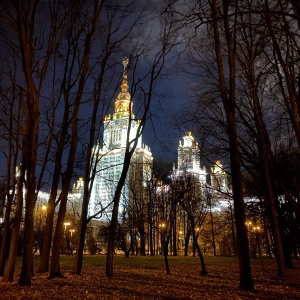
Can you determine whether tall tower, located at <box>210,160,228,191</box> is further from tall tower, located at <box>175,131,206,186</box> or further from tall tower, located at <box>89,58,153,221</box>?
tall tower, located at <box>89,58,153,221</box>

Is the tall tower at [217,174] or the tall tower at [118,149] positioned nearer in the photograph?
the tall tower at [217,174]

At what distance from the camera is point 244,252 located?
8836mm

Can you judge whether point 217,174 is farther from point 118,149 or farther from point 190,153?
point 118,149

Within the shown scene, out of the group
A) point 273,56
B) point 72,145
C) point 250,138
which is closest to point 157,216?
point 250,138

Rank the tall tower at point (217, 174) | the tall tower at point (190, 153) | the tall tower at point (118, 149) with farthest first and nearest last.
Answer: the tall tower at point (118, 149), the tall tower at point (190, 153), the tall tower at point (217, 174)

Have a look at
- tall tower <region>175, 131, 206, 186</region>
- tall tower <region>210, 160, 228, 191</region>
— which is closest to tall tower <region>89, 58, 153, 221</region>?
tall tower <region>175, 131, 206, 186</region>

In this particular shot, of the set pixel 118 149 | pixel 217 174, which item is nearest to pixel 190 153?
pixel 217 174

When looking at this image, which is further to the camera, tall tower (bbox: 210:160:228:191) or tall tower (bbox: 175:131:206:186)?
tall tower (bbox: 175:131:206:186)

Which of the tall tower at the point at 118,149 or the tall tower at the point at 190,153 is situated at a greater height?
the tall tower at the point at 118,149

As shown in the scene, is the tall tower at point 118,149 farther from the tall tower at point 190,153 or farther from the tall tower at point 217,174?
the tall tower at point 217,174

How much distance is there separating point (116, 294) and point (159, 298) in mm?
1227

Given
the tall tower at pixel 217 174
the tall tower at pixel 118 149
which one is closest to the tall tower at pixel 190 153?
the tall tower at pixel 217 174

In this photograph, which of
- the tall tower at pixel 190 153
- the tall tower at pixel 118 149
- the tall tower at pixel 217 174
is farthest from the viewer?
the tall tower at pixel 118 149

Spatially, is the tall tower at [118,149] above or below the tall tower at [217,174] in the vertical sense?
above
